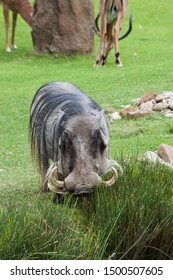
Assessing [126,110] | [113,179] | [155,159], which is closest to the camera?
[113,179]

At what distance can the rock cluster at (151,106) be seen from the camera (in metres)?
11.9

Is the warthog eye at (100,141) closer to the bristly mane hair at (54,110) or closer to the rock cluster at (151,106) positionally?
the bristly mane hair at (54,110)

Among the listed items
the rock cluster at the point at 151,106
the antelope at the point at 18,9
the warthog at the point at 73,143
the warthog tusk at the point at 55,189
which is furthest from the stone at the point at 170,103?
the antelope at the point at 18,9

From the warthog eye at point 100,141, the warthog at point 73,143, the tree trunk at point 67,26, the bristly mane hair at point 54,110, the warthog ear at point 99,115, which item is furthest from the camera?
the tree trunk at point 67,26

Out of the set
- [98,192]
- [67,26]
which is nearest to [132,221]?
[98,192]

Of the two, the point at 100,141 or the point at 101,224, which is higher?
the point at 100,141

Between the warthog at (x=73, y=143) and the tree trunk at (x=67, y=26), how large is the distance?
39.7 feet

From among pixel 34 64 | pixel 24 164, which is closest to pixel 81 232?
pixel 24 164

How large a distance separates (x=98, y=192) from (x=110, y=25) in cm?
1295

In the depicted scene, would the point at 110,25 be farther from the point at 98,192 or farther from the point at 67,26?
the point at 98,192

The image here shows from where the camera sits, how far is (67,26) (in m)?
19.8

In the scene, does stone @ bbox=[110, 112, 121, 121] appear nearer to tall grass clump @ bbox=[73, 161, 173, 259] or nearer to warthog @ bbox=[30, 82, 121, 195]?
warthog @ bbox=[30, 82, 121, 195]

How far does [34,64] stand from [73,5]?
1.85 metres
